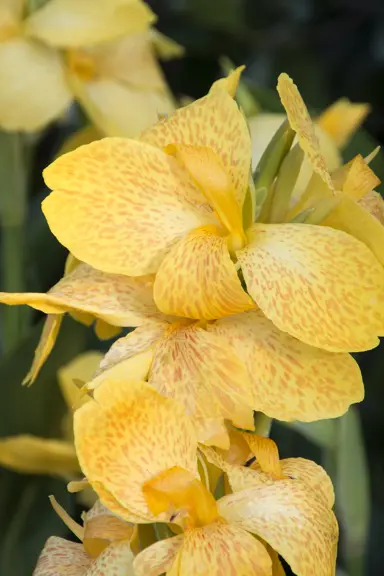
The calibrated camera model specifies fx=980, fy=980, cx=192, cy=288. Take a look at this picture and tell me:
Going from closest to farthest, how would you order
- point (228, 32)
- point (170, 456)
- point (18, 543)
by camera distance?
point (170, 456) < point (18, 543) < point (228, 32)

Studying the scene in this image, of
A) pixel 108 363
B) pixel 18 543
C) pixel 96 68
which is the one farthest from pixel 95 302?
pixel 96 68

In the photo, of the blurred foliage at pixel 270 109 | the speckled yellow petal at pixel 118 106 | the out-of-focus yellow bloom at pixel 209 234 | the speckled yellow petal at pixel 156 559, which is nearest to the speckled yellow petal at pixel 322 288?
the out-of-focus yellow bloom at pixel 209 234

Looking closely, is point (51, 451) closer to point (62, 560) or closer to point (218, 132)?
point (62, 560)

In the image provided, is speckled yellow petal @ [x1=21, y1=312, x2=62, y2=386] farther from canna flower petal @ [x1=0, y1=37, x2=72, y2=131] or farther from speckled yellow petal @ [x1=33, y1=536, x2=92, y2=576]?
canna flower petal @ [x1=0, y1=37, x2=72, y2=131]

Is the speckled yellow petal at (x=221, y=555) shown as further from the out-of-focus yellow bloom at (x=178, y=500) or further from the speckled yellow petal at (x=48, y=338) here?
the speckled yellow petal at (x=48, y=338)

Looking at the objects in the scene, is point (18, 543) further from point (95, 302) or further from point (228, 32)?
point (228, 32)

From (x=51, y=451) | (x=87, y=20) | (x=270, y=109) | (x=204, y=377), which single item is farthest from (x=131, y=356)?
(x=270, y=109)
